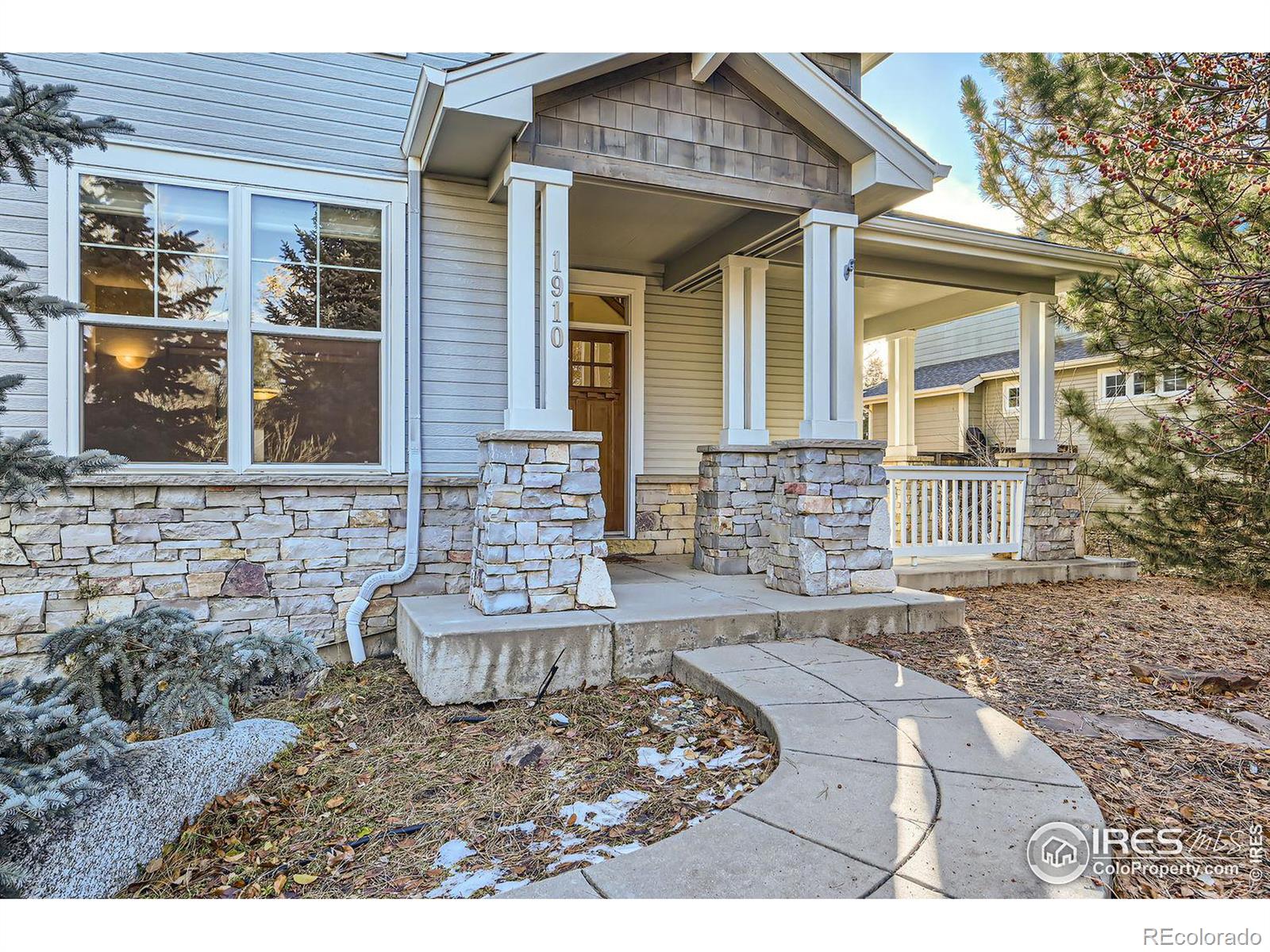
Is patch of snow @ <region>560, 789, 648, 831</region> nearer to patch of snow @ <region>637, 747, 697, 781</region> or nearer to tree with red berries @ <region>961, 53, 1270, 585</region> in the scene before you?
patch of snow @ <region>637, 747, 697, 781</region>

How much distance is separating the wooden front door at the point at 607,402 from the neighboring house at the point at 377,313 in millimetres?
1214

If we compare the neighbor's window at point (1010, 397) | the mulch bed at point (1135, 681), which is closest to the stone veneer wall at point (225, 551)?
the mulch bed at point (1135, 681)

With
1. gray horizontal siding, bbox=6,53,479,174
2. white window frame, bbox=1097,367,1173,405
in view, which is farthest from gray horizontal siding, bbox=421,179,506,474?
white window frame, bbox=1097,367,1173,405

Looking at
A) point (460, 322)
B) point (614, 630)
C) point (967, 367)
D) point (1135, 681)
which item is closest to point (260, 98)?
point (460, 322)

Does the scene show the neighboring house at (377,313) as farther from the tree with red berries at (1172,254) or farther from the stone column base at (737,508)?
the tree with red berries at (1172,254)

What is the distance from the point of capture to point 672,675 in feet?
11.7

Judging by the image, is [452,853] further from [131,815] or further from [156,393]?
[156,393]

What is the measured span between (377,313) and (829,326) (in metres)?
2.92

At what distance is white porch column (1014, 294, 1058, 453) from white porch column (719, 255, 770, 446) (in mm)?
2710

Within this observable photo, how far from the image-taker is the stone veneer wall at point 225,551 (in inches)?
147

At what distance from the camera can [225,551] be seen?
4.04m

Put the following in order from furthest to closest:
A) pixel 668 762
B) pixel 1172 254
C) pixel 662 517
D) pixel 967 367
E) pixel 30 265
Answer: pixel 967 367 → pixel 662 517 → pixel 1172 254 → pixel 30 265 → pixel 668 762
